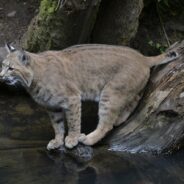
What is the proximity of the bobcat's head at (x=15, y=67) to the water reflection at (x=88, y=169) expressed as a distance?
0.76 meters

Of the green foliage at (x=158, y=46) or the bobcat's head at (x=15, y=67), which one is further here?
the green foliage at (x=158, y=46)

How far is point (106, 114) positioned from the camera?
5855 mm

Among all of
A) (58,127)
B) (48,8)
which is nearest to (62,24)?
(48,8)

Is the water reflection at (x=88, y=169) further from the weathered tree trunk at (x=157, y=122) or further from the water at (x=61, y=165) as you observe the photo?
the weathered tree trunk at (x=157, y=122)

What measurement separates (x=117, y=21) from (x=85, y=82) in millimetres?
1486

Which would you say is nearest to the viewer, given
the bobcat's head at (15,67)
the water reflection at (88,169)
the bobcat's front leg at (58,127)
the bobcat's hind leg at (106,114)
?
the water reflection at (88,169)

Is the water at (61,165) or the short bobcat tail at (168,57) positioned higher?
the short bobcat tail at (168,57)

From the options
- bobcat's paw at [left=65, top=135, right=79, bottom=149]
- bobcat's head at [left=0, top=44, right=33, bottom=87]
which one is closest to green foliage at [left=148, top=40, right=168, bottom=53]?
bobcat's paw at [left=65, top=135, right=79, bottom=149]

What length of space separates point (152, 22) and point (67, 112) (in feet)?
9.22

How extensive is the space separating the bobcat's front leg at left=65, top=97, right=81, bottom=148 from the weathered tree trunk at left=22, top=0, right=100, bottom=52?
131 cm

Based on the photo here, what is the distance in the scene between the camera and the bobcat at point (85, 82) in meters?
5.68

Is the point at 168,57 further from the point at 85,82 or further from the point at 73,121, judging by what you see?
the point at 73,121

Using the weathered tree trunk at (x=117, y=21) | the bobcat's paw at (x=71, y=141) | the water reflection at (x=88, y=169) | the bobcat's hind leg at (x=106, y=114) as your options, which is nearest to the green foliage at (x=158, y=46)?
the weathered tree trunk at (x=117, y=21)

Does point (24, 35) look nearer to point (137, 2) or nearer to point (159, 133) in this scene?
point (137, 2)
